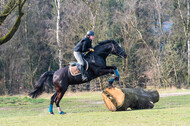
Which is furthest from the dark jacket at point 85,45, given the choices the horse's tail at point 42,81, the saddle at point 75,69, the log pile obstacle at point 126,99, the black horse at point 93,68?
the log pile obstacle at point 126,99

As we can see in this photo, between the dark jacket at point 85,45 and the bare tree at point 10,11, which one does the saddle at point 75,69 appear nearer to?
the dark jacket at point 85,45

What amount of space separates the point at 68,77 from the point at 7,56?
28089mm

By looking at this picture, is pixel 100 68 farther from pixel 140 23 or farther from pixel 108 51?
pixel 140 23

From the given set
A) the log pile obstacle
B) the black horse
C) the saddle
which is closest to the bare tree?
the black horse

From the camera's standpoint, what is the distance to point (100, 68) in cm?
1155

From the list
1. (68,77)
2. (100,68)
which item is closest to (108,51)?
(100,68)

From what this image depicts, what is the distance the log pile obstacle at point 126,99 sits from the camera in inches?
451

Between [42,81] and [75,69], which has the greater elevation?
[75,69]

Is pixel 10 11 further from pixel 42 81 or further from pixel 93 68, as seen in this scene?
pixel 93 68

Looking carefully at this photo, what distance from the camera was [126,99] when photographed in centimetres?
1143

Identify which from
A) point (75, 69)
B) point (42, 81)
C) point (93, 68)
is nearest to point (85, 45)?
point (93, 68)

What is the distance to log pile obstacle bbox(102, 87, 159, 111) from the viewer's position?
37.6ft

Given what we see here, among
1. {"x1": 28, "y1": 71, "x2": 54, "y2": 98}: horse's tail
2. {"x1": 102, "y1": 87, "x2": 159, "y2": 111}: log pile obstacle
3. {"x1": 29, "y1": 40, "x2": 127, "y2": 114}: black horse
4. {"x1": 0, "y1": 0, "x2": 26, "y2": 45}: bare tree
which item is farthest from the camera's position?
{"x1": 0, "y1": 0, "x2": 26, "y2": 45}: bare tree

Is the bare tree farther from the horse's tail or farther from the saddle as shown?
the saddle
